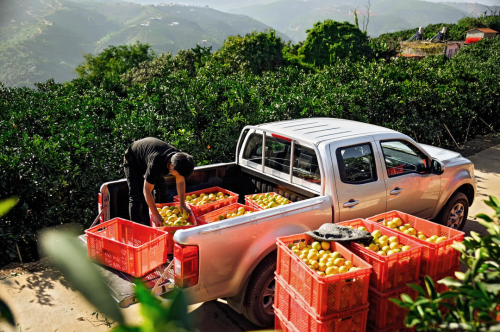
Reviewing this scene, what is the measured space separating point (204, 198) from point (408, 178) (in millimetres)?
2822

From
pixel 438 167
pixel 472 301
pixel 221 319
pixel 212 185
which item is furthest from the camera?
pixel 212 185

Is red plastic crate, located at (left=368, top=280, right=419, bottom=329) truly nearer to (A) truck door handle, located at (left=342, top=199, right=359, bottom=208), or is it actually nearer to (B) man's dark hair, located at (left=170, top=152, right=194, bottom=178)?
(A) truck door handle, located at (left=342, top=199, right=359, bottom=208)

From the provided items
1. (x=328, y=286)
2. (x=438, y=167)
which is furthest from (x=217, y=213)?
(x=438, y=167)

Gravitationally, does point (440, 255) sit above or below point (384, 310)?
above

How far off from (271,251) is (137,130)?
430 cm

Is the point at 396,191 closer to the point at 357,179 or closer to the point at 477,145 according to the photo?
the point at 357,179

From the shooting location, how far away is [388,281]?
3977mm

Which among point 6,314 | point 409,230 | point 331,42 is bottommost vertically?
point 409,230

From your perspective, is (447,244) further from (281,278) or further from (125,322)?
(125,322)

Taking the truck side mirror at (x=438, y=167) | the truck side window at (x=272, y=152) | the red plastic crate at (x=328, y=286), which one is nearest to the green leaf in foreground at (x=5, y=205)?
the red plastic crate at (x=328, y=286)

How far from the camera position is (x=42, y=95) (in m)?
12.1

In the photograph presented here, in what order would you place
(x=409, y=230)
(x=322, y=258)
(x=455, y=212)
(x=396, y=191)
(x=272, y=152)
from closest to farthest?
(x=322, y=258) → (x=409, y=230) → (x=396, y=191) → (x=272, y=152) → (x=455, y=212)

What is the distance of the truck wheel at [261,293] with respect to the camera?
14.4ft

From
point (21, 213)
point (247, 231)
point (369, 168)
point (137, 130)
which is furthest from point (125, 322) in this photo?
point (137, 130)
